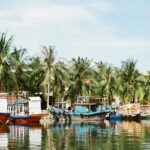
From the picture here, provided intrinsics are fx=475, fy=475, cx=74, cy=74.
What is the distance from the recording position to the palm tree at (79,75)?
252 feet

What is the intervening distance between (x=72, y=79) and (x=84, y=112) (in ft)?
31.2

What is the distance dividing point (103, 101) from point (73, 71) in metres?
6.87

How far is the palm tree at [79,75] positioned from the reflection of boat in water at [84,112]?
572 cm

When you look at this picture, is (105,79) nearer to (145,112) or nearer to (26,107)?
(145,112)

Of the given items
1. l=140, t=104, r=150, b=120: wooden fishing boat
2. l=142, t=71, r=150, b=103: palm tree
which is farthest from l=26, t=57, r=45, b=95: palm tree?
l=142, t=71, r=150, b=103: palm tree

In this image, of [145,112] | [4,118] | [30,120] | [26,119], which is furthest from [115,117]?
[4,118]

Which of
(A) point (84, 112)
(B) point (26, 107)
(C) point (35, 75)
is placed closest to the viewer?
(B) point (26, 107)

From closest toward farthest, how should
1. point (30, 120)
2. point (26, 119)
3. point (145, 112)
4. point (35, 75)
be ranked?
point (30, 120), point (26, 119), point (35, 75), point (145, 112)

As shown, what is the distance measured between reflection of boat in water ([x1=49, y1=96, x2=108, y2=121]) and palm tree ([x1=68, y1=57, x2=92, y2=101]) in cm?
572

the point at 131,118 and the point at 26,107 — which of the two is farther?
the point at 131,118

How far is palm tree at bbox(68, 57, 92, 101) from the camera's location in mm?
76688

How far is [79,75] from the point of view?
76.8m

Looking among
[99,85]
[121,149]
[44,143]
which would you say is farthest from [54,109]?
[121,149]

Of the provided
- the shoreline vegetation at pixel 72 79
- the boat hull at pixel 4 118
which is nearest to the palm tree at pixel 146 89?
the shoreline vegetation at pixel 72 79
